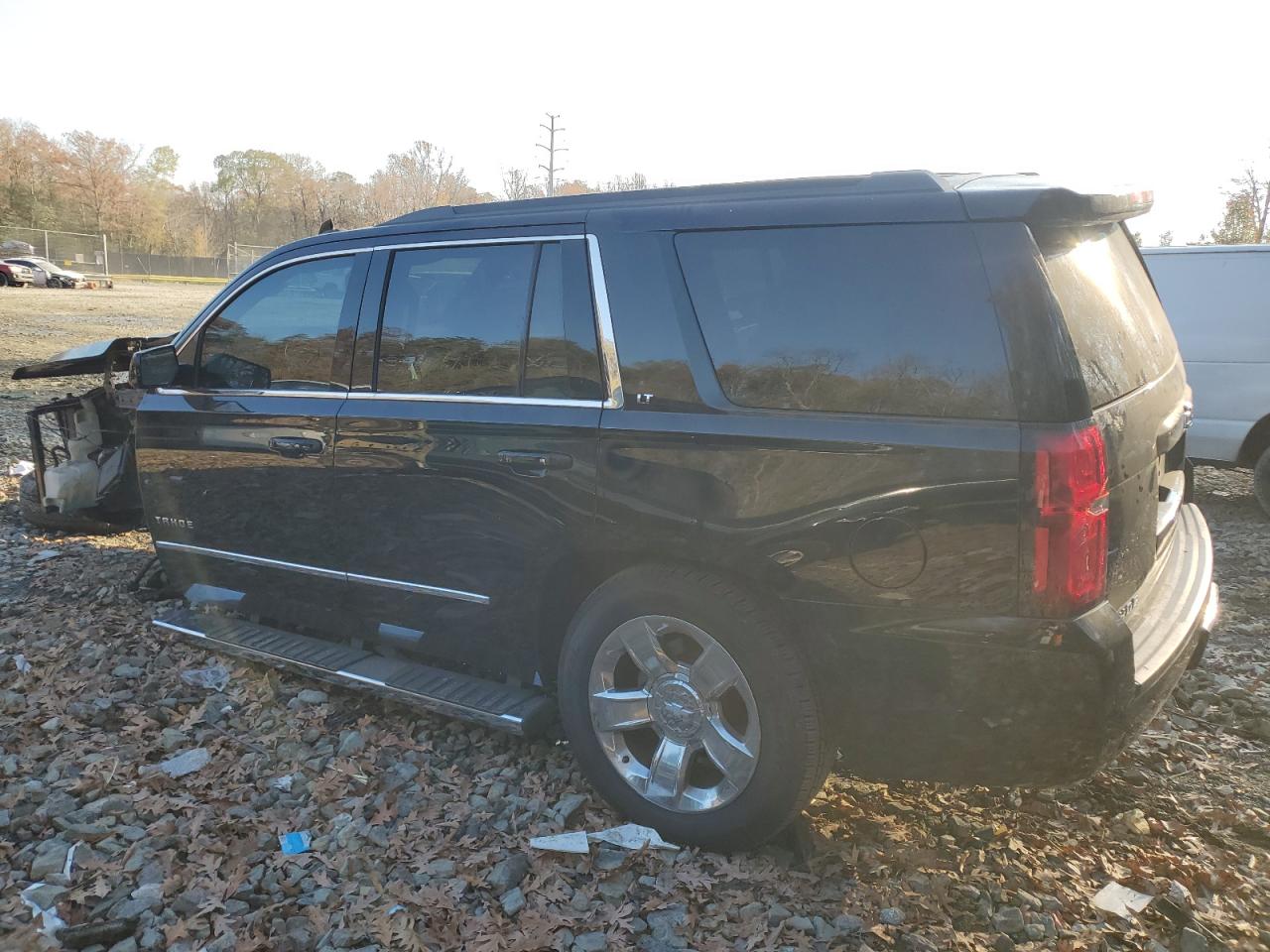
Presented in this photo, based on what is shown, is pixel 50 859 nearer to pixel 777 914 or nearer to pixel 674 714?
pixel 674 714

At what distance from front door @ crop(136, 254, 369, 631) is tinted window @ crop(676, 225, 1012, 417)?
5.57 ft

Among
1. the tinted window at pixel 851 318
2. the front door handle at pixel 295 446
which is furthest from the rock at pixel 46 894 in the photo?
the tinted window at pixel 851 318

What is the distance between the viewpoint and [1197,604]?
3.04 meters

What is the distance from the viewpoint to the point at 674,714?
296cm

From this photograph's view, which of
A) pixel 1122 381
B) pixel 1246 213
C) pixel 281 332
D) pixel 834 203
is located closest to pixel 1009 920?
pixel 1122 381

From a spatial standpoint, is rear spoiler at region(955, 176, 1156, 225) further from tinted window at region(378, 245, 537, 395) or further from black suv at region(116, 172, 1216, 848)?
tinted window at region(378, 245, 537, 395)

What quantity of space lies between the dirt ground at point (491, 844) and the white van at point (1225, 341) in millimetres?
3576

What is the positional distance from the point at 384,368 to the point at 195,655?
1858mm

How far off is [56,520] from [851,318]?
17.9 ft

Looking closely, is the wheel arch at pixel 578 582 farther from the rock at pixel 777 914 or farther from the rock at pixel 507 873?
the rock at pixel 777 914

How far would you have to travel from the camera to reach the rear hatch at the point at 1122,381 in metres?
2.50

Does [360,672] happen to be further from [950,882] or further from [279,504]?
[950,882]

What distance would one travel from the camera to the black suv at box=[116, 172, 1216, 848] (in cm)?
245

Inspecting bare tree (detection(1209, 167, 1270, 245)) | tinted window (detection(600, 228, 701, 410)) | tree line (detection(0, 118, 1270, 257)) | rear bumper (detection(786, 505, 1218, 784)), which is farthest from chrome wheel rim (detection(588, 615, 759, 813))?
tree line (detection(0, 118, 1270, 257))
